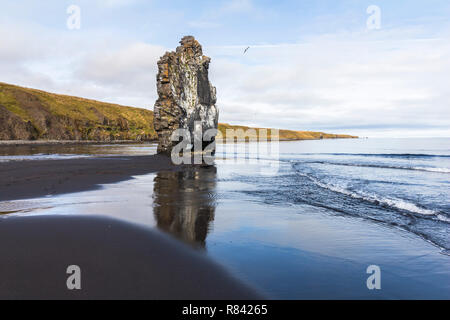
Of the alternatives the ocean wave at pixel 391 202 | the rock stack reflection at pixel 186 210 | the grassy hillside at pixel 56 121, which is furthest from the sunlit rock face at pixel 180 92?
the grassy hillside at pixel 56 121

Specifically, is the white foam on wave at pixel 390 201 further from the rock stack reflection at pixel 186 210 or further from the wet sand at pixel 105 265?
the wet sand at pixel 105 265

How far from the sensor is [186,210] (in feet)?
30.7

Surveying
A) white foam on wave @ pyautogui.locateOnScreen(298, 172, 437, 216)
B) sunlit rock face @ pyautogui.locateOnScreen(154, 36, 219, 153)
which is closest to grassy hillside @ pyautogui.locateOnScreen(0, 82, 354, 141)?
sunlit rock face @ pyautogui.locateOnScreen(154, 36, 219, 153)

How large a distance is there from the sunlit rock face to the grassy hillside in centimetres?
7546

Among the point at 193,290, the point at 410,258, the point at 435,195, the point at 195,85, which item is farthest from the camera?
the point at 195,85

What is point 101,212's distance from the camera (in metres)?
8.48

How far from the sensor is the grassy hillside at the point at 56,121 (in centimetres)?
8694

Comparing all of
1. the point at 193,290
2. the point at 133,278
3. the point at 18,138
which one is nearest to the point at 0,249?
the point at 133,278

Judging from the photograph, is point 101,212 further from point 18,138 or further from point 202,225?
point 18,138

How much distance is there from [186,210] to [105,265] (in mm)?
4716

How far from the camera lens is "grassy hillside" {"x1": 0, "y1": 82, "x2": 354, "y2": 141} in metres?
86.9

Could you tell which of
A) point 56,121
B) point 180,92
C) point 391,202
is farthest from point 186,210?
point 56,121

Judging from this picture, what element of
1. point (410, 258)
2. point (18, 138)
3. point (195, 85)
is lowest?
point (410, 258)
